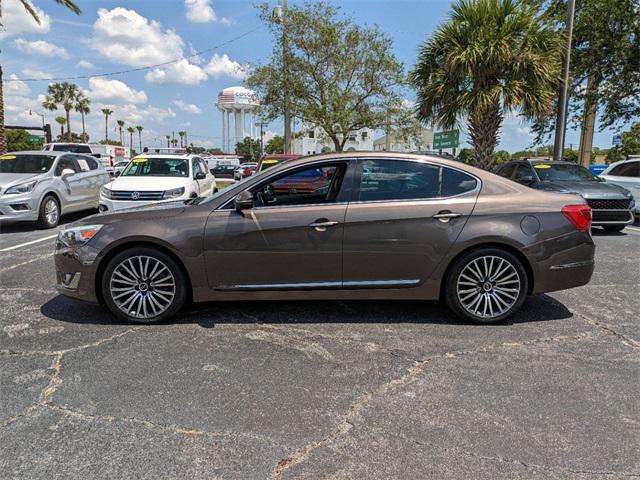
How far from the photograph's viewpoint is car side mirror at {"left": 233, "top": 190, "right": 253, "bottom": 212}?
4.22 m

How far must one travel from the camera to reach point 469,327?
4.32 m

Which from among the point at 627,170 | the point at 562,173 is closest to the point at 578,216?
the point at 562,173

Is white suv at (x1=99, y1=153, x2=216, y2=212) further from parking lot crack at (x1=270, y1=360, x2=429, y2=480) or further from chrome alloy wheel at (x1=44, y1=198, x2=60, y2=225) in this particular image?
parking lot crack at (x1=270, y1=360, x2=429, y2=480)

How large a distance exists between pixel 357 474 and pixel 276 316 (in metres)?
2.31

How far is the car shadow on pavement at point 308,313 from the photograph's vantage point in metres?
4.45

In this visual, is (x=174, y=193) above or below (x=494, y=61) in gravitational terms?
below

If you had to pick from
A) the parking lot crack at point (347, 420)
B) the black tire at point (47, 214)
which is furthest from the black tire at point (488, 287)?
the black tire at point (47, 214)

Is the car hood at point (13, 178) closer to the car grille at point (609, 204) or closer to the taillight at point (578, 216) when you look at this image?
the taillight at point (578, 216)

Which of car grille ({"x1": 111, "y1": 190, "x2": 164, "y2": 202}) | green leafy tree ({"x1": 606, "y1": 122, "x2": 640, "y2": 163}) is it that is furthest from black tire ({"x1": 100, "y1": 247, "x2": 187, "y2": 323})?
green leafy tree ({"x1": 606, "y1": 122, "x2": 640, "y2": 163})

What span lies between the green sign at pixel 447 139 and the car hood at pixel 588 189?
17.6 feet

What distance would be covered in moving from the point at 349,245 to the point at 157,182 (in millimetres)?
6570

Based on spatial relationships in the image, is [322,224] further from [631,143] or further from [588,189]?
[631,143]

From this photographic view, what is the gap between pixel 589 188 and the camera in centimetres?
962

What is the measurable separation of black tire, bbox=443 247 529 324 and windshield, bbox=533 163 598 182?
6512 mm
